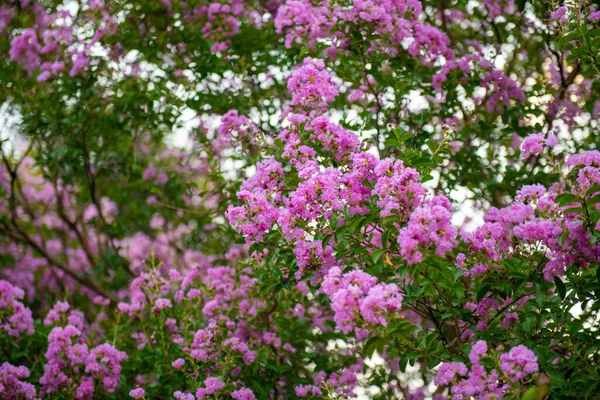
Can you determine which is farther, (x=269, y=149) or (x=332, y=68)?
(x=332, y=68)

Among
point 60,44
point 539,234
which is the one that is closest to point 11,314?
point 60,44

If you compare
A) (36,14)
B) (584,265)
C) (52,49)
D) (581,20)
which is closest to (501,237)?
(584,265)

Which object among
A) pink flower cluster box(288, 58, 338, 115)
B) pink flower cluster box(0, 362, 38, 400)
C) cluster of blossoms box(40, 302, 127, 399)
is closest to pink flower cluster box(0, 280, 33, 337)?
cluster of blossoms box(40, 302, 127, 399)

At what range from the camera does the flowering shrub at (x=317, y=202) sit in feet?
7.14

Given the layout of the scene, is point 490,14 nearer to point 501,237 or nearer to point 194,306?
point 501,237

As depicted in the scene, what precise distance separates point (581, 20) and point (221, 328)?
2158 mm

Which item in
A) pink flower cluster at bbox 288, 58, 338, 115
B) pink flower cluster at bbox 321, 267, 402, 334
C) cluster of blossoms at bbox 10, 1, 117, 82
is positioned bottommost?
pink flower cluster at bbox 321, 267, 402, 334

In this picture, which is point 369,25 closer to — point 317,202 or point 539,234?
point 317,202

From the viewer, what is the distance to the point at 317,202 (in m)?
2.38

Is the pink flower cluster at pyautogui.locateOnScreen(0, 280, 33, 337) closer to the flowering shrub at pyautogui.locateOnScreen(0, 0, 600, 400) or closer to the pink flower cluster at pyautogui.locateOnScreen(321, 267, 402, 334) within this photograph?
the flowering shrub at pyautogui.locateOnScreen(0, 0, 600, 400)

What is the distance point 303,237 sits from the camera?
2.41 m

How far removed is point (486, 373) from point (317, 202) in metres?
0.82

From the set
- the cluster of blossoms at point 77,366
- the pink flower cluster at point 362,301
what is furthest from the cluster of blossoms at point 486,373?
the cluster of blossoms at point 77,366

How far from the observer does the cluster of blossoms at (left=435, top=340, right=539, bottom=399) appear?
1912 mm
